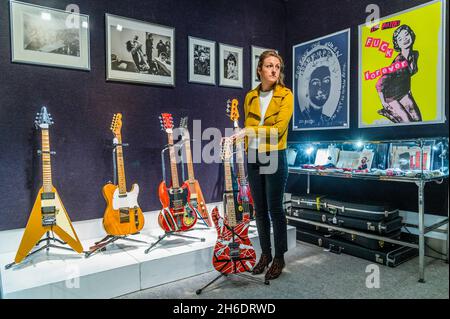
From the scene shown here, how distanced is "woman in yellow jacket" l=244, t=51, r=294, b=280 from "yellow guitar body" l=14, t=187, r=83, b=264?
4.23ft

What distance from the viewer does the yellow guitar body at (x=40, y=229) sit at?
210 cm

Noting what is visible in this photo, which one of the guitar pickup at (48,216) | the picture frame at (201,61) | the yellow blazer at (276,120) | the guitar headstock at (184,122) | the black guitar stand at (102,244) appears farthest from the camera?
the picture frame at (201,61)

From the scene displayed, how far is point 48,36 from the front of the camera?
246 cm

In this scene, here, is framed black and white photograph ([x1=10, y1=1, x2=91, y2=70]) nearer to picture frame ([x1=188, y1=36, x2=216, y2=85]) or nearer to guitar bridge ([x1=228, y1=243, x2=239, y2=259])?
picture frame ([x1=188, y1=36, x2=216, y2=85])

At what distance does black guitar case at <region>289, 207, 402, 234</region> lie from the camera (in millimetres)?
2604

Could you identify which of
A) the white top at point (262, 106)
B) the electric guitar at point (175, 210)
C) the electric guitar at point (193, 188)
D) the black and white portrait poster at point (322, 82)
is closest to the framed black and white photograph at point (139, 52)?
the electric guitar at point (193, 188)

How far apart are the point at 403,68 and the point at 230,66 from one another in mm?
1636

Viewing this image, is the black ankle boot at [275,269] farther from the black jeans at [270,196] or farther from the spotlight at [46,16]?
the spotlight at [46,16]

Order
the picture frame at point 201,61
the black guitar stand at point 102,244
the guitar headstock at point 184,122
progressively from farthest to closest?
the picture frame at point 201,61 < the guitar headstock at point 184,122 < the black guitar stand at point 102,244

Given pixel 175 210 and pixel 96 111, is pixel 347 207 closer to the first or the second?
pixel 175 210

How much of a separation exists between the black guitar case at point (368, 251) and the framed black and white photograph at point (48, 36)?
2.51 meters

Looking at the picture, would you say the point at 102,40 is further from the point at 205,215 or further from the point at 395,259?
the point at 395,259
